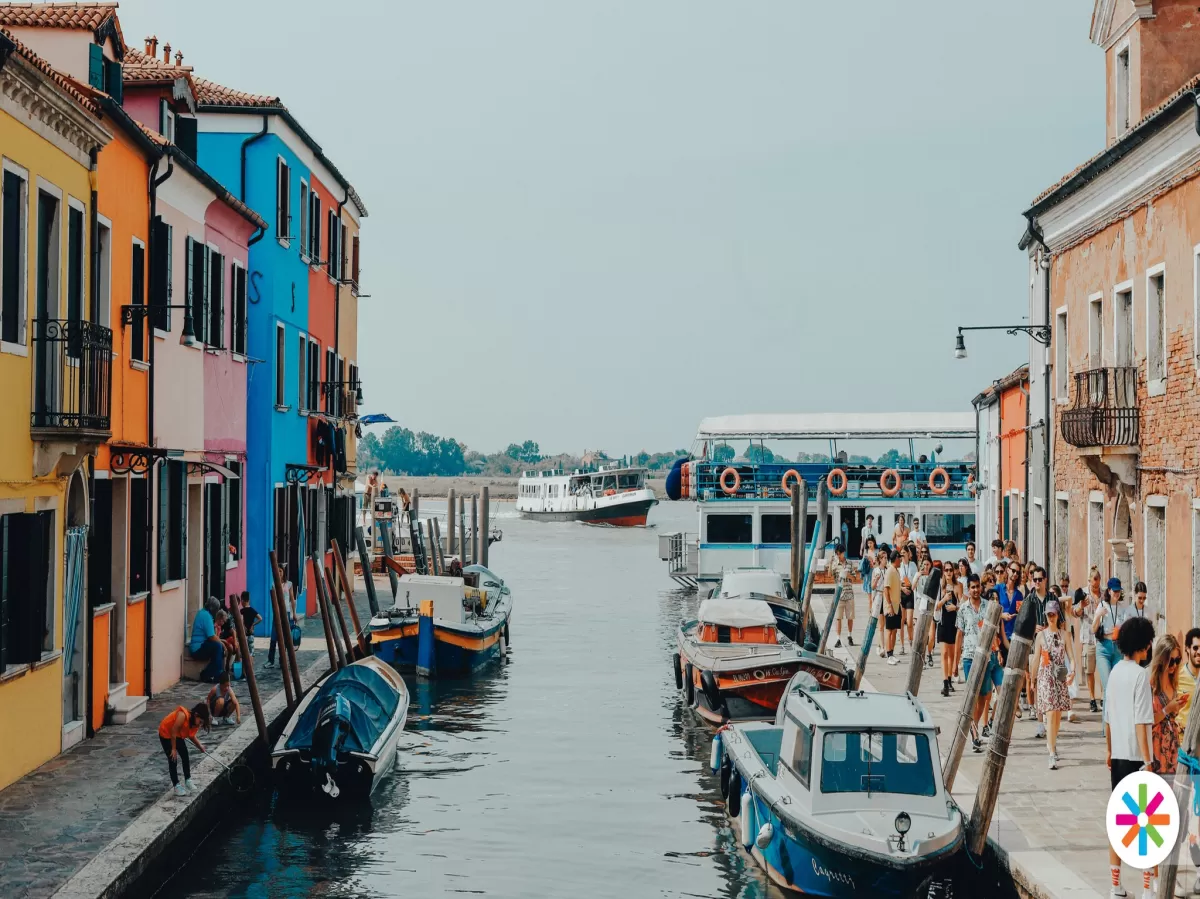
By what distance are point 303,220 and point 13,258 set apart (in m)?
15.3

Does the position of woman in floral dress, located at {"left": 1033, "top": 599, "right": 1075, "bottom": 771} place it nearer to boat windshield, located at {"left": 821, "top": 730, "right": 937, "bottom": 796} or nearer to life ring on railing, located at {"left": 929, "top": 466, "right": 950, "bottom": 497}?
boat windshield, located at {"left": 821, "top": 730, "right": 937, "bottom": 796}

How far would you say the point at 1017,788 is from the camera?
1348cm

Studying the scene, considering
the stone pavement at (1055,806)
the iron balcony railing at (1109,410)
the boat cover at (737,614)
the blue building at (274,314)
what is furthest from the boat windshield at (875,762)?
the blue building at (274,314)

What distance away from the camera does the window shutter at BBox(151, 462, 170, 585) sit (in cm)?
1839

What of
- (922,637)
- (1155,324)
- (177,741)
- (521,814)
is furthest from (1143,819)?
(1155,324)

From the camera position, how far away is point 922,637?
16.2m

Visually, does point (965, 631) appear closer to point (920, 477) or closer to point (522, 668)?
point (522, 668)

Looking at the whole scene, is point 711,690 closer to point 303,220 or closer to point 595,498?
point 303,220

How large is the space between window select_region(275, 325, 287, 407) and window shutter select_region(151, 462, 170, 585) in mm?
7270

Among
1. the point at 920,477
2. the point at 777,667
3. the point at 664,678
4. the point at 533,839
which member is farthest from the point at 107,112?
the point at 920,477

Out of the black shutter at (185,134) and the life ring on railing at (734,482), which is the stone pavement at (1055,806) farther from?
the life ring on railing at (734,482)

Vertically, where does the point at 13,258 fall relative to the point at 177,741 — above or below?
above

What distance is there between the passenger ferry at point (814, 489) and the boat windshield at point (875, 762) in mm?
27914

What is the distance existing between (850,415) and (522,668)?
703 inches
